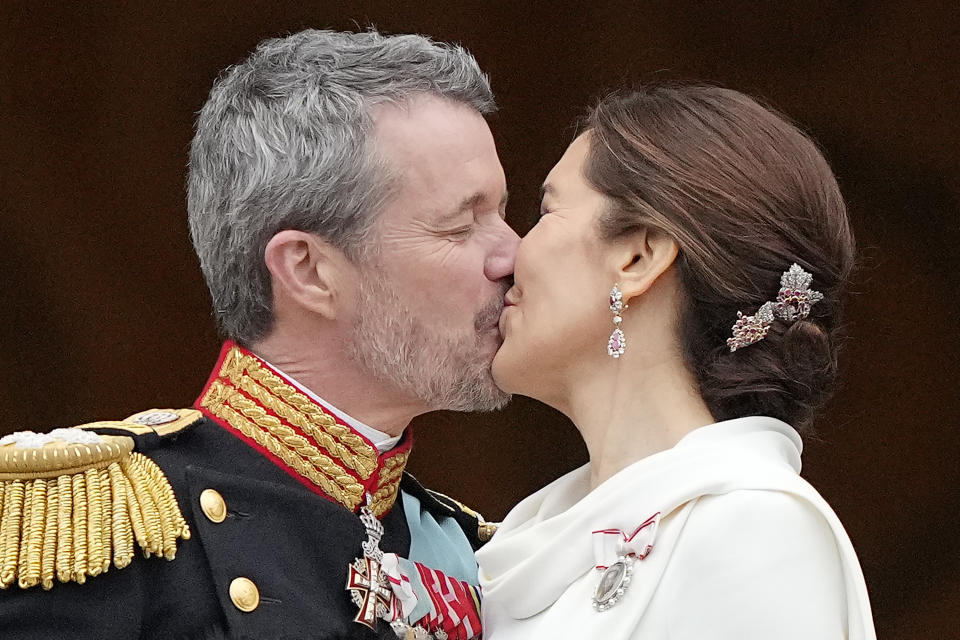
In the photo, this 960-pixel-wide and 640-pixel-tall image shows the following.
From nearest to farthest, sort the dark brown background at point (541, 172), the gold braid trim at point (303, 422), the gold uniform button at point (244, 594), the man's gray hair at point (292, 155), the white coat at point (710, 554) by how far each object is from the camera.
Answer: the white coat at point (710, 554), the gold uniform button at point (244, 594), the gold braid trim at point (303, 422), the man's gray hair at point (292, 155), the dark brown background at point (541, 172)

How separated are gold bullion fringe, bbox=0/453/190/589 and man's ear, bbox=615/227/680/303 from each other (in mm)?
655

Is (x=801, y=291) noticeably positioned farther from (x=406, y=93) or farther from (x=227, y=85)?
(x=227, y=85)

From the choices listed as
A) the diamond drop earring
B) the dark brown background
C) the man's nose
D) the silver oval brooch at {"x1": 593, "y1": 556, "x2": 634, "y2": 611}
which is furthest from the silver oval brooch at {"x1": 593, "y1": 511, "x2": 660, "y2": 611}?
the dark brown background

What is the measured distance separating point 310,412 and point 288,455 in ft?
0.23

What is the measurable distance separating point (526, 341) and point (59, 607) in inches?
27.9

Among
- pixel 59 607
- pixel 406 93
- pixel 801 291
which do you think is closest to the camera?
pixel 59 607

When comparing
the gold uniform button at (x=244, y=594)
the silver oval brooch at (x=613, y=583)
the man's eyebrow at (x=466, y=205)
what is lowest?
the silver oval brooch at (x=613, y=583)

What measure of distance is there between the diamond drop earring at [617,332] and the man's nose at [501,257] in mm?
259

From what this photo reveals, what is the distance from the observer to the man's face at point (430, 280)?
2.13 m

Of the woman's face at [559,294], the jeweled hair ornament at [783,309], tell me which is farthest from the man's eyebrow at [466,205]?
the jeweled hair ornament at [783,309]

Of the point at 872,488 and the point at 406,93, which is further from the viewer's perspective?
the point at 872,488

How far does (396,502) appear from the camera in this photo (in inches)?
88.3

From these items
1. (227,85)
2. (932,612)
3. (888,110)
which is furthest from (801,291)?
(932,612)

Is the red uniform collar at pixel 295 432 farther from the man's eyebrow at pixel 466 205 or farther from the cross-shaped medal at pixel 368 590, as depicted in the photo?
the man's eyebrow at pixel 466 205
